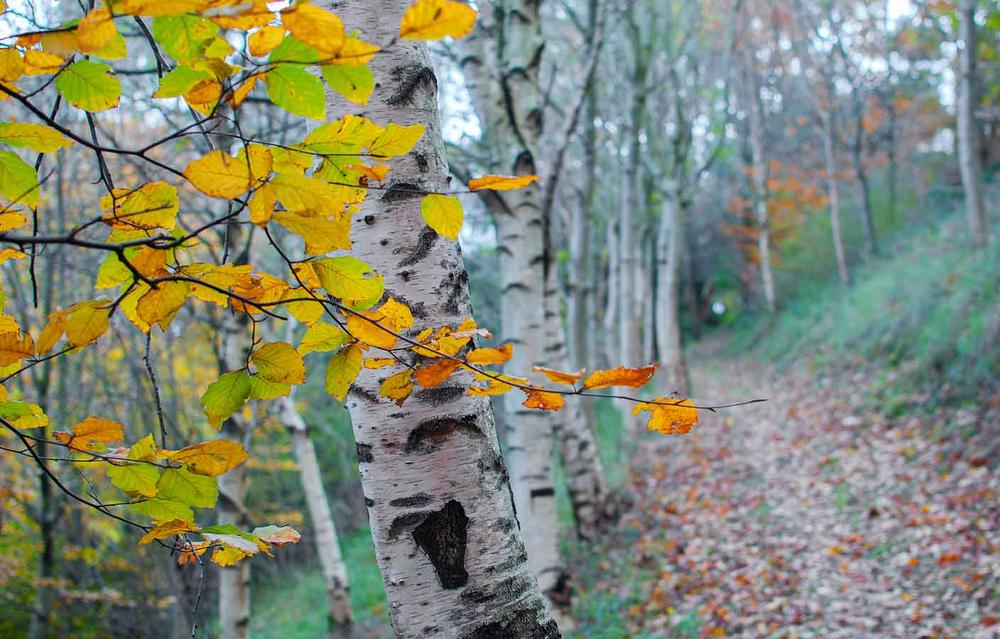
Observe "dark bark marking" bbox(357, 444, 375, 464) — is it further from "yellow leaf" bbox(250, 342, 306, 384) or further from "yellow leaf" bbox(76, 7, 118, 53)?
"yellow leaf" bbox(76, 7, 118, 53)

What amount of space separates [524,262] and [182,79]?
13.5 feet

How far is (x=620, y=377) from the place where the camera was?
857mm

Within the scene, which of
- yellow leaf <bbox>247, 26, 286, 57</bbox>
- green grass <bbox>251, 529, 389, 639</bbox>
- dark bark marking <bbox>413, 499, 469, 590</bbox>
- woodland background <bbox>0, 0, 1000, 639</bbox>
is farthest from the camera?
green grass <bbox>251, 529, 389, 639</bbox>

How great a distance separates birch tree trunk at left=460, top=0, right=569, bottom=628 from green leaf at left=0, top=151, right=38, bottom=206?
3842 millimetres

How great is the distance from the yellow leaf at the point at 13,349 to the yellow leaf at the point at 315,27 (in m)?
0.62

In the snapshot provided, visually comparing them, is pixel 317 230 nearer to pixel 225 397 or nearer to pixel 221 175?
pixel 221 175

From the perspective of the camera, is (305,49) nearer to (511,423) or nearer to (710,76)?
(511,423)

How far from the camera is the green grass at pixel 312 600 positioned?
28.0 ft

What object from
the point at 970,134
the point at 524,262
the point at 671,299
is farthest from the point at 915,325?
the point at 524,262

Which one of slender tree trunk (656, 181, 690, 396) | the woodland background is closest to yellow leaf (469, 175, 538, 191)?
the woodland background

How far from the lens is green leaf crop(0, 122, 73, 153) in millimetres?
930

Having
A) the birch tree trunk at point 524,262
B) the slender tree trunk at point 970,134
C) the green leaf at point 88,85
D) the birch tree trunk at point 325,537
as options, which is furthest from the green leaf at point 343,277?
the slender tree trunk at point 970,134

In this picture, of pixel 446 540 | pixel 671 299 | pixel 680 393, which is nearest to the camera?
pixel 446 540

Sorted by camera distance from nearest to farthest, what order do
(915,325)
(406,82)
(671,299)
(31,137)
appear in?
(31,137)
(406,82)
(915,325)
(671,299)
